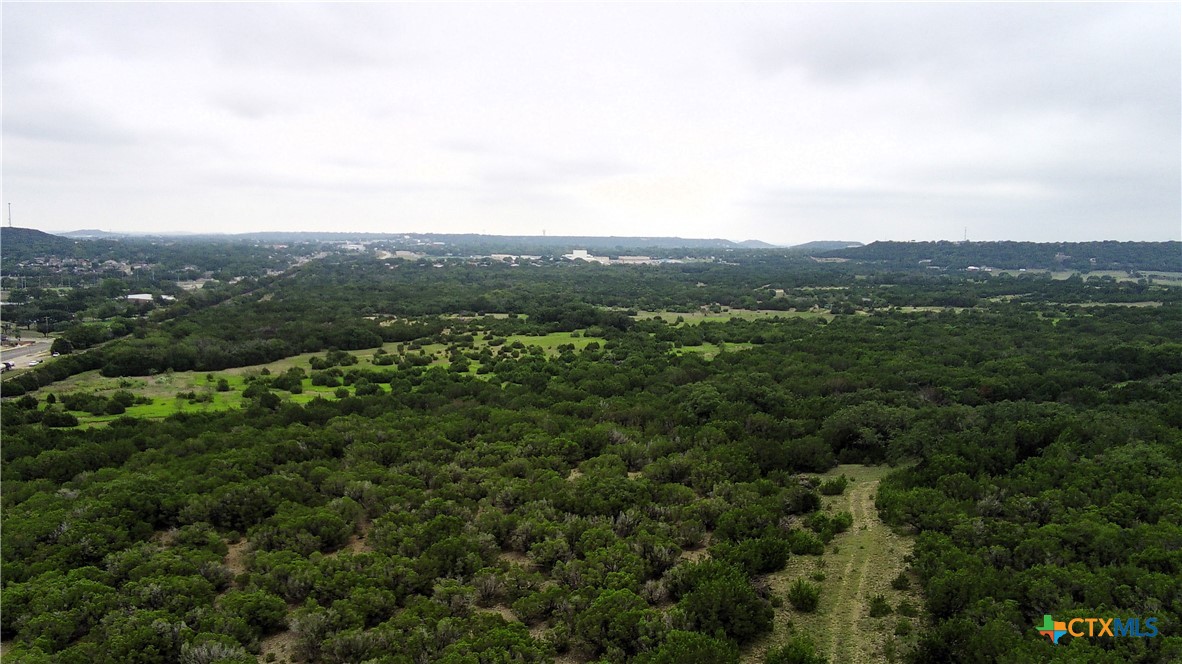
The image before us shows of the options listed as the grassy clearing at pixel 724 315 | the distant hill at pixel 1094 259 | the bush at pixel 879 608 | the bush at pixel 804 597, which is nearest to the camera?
the bush at pixel 879 608

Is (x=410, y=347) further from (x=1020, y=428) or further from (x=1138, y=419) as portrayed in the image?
(x=1138, y=419)

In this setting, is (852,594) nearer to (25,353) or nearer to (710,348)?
(710,348)

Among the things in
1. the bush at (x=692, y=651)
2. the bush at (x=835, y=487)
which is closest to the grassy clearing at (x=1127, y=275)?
the bush at (x=835, y=487)

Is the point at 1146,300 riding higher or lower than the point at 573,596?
higher

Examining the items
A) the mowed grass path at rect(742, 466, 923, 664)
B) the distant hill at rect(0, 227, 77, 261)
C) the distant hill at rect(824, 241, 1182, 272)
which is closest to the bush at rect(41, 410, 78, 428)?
the mowed grass path at rect(742, 466, 923, 664)

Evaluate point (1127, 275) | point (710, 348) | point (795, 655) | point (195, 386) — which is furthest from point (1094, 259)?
point (195, 386)

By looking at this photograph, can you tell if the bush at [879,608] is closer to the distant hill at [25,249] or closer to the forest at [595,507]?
the forest at [595,507]

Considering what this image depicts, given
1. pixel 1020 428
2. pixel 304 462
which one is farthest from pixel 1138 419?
pixel 304 462
